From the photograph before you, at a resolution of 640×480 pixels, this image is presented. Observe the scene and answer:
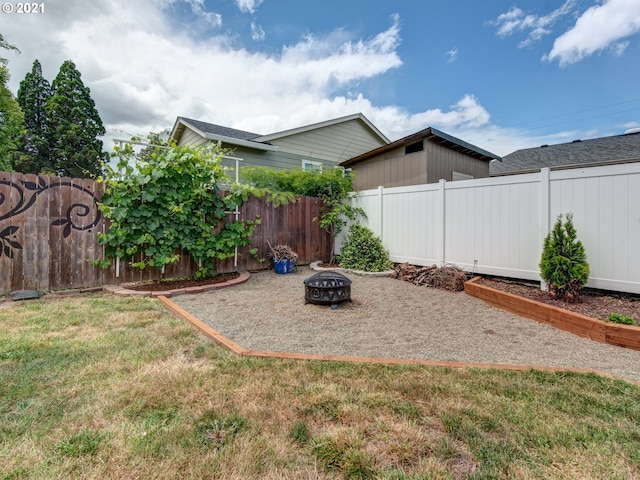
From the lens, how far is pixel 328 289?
4043 millimetres

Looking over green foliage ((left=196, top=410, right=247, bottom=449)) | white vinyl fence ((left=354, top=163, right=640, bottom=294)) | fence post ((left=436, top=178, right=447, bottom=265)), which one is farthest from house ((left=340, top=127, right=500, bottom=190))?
green foliage ((left=196, top=410, right=247, bottom=449))

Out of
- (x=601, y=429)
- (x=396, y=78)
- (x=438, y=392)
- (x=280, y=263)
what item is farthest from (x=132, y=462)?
(x=396, y=78)

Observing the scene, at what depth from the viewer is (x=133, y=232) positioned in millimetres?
4965

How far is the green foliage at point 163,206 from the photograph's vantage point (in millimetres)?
4867

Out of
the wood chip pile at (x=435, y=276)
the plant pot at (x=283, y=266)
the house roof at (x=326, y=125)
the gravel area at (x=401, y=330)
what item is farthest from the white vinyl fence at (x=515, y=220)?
the house roof at (x=326, y=125)

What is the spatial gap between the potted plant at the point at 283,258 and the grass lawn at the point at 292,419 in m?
4.08

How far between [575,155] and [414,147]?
7.06 meters

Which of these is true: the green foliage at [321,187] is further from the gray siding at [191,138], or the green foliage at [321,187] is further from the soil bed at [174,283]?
the gray siding at [191,138]

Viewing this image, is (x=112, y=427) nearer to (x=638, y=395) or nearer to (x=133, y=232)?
(x=638, y=395)

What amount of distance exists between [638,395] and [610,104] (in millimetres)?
24645

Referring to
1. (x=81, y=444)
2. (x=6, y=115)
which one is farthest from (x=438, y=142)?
(x=6, y=115)

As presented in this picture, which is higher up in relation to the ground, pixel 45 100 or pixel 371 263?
pixel 45 100

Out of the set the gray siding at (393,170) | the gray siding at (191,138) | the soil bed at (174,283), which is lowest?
the soil bed at (174,283)

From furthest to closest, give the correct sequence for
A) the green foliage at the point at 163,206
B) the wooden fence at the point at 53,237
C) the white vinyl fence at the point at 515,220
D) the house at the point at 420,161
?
the house at the point at 420,161
the green foliage at the point at 163,206
the wooden fence at the point at 53,237
the white vinyl fence at the point at 515,220
